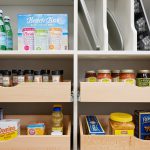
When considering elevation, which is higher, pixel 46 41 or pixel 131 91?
pixel 46 41

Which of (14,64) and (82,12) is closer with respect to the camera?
(82,12)

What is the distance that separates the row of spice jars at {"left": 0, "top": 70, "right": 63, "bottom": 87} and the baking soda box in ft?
0.43

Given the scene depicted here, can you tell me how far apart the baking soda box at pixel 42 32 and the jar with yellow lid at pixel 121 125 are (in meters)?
0.44

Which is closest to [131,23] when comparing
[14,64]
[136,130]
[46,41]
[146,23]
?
[146,23]

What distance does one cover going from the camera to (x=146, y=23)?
1012 mm

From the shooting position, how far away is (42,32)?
969 millimetres

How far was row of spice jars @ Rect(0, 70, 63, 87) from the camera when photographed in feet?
3.22

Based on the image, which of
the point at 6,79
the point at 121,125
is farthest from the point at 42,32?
the point at 121,125

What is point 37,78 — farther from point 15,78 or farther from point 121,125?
point 121,125

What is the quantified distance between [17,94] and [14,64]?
0.41 m

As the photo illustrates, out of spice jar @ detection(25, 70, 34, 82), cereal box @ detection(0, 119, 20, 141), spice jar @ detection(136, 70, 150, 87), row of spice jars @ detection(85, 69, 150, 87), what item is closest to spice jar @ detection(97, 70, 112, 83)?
row of spice jars @ detection(85, 69, 150, 87)

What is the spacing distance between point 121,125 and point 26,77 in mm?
542

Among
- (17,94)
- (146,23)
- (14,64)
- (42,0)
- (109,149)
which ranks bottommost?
(109,149)

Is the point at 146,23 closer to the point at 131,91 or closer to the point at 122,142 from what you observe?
the point at 131,91
